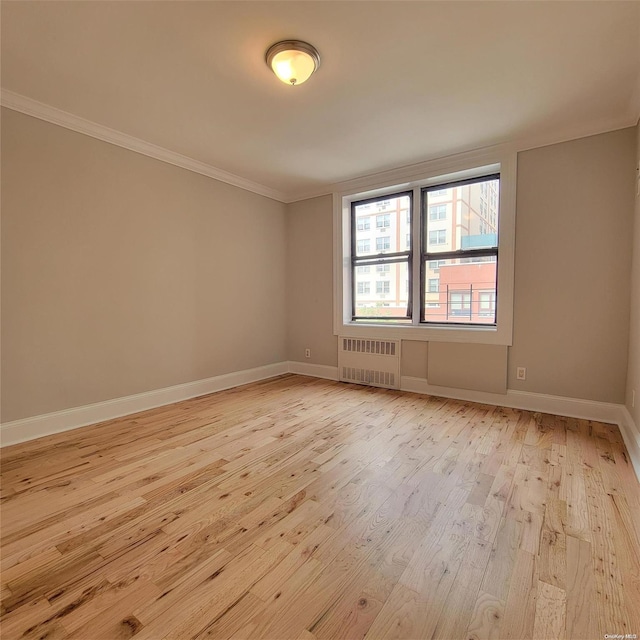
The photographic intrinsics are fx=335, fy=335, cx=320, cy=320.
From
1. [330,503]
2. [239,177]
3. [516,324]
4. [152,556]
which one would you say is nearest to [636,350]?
[516,324]

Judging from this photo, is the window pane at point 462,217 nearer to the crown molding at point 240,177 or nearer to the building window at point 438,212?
the building window at point 438,212

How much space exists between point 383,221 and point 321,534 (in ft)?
12.3

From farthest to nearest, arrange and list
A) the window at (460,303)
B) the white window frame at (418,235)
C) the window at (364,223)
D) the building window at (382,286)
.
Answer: the window at (364,223) < the building window at (382,286) < the window at (460,303) < the white window frame at (418,235)

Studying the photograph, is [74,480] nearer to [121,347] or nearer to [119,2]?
[121,347]

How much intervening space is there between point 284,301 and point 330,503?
3.57m

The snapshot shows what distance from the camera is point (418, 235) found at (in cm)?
405

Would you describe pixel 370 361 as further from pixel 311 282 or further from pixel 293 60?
pixel 293 60

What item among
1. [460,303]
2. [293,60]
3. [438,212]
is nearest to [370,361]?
[460,303]

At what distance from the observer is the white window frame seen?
3.38 meters

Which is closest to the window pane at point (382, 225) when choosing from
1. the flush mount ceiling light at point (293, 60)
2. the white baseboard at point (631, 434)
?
the flush mount ceiling light at point (293, 60)

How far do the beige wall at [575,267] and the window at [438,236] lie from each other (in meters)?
0.79

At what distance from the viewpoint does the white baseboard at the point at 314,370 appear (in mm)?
4715

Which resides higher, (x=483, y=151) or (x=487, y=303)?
(x=483, y=151)

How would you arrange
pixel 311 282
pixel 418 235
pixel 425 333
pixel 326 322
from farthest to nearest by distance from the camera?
1. pixel 311 282
2. pixel 326 322
3. pixel 418 235
4. pixel 425 333
